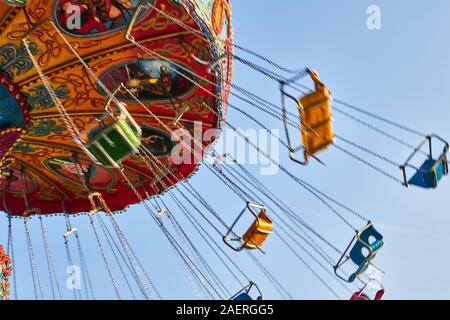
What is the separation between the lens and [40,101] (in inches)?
399

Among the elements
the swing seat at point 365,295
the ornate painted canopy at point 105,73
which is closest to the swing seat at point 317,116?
the ornate painted canopy at point 105,73

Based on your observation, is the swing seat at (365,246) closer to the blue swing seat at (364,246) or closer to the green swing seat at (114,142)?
the blue swing seat at (364,246)

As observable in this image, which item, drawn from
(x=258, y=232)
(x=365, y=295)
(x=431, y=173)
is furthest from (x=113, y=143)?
(x=365, y=295)

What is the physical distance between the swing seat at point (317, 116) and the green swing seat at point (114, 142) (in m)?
2.01

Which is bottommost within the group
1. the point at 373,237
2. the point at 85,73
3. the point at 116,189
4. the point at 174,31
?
the point at 116,189

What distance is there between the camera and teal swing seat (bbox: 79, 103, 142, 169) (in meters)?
6.99

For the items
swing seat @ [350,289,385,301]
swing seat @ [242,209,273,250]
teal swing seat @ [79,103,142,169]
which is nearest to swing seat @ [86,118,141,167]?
teal swing seat @ [79,103,142,169]

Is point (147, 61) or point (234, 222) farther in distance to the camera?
point (147, 61)

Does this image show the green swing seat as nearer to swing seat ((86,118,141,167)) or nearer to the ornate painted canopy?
swing seat ((86,118,141,167))

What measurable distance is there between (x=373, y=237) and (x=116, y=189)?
5512 millimetres
